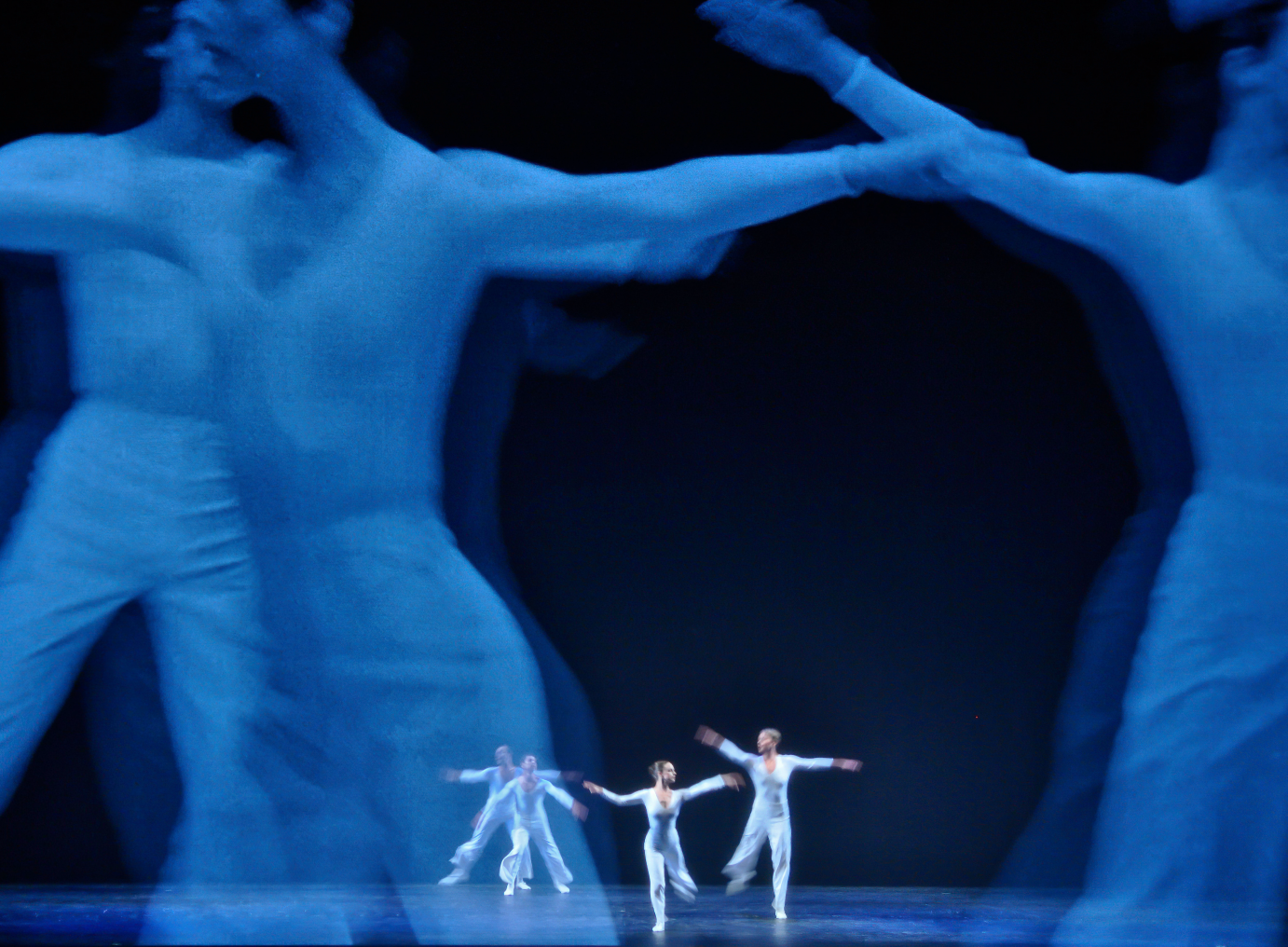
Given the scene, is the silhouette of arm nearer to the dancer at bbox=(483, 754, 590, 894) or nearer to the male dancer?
the dancer at bbox=(483, 754, 590, 894)

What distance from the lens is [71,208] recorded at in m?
3.84

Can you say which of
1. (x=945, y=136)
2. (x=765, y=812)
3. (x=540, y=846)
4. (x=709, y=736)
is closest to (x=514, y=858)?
(x=540, y=846)

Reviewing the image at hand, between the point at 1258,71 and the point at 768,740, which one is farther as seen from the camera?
the point at 768,740

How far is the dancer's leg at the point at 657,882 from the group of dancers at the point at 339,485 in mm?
807

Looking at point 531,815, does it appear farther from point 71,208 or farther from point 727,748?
point 71,208

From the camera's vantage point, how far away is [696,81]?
5293 millimetres

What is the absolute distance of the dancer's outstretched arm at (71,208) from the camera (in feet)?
12.6

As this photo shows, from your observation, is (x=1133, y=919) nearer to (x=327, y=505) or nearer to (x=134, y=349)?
(x=327, y=505)

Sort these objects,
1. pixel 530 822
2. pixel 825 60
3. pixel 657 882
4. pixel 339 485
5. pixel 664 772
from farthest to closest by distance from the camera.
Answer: pixel 664 772
pixel 530 822
pixel 657 882
pixel 825 60
pixel 339 485

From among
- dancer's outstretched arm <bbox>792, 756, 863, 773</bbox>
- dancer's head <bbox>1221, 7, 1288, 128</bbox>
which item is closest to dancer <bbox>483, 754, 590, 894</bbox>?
dancer's outstretched arm <bbox>792, 756, 863, 773</bbox>

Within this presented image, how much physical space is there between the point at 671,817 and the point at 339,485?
2.17 m

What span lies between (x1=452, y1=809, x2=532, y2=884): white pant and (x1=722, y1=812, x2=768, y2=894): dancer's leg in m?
Result: 0.88

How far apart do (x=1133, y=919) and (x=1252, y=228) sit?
2.41 metres

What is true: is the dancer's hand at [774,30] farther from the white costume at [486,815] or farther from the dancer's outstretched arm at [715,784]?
the dancer's outstretched arm at [715,784]
